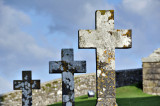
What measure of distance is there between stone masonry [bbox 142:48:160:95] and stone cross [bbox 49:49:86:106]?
12287mm

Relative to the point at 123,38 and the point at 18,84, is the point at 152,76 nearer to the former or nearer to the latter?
the point at 18,84

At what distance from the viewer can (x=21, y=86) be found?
37.3 ft

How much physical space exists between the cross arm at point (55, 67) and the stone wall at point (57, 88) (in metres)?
12.1

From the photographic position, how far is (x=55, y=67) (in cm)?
705

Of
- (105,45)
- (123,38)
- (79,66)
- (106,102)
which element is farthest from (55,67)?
(123,38)

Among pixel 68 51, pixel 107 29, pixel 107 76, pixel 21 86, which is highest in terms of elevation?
pixel 107 29

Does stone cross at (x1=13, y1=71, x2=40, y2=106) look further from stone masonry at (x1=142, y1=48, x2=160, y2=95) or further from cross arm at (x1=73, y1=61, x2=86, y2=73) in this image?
stone masonry at (x1=142, y1=48, x2=160, y2=95)

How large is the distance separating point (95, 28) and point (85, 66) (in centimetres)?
101

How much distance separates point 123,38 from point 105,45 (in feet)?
1.42

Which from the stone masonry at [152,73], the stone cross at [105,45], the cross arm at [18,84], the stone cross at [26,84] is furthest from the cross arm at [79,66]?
the stone masonry at [152,73]

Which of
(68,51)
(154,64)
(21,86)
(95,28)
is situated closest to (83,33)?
(95,28)

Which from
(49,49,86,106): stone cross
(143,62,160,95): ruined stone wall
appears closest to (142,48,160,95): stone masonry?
(143,62,160,95): ruined stone wall

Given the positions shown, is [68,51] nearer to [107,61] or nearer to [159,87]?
[107,61]

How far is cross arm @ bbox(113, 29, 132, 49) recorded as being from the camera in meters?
6.47
